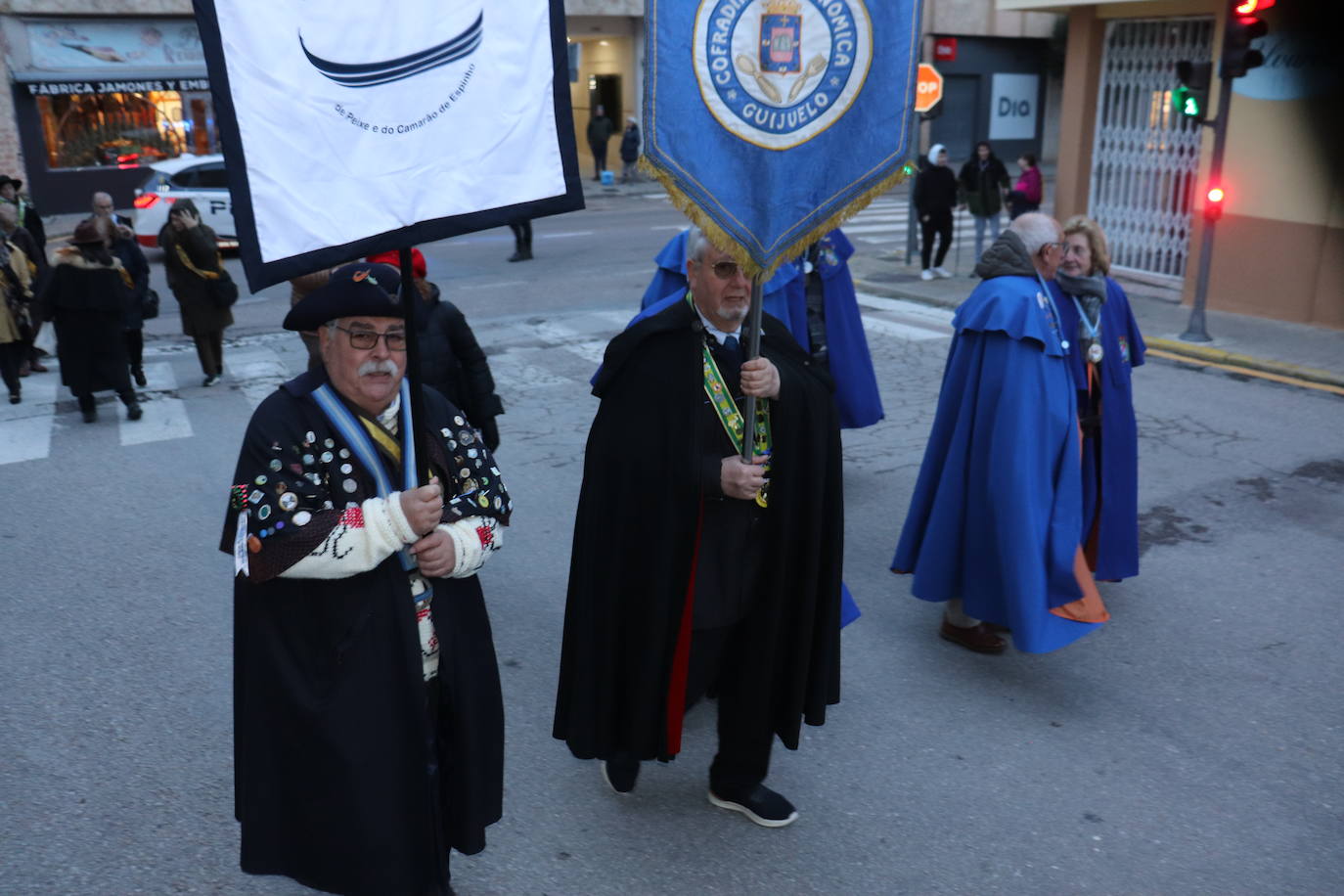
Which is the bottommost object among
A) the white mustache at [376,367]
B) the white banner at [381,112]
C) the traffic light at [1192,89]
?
the white mustache at [376,367]

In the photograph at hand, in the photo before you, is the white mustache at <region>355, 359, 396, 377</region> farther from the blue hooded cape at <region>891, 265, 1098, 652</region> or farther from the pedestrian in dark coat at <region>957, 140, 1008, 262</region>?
the pedestrian in dark coat at <region>957, 140, 1008, 262</region>

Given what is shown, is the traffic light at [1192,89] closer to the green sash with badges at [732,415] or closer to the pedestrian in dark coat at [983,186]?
the pedestrian in dark coat at [983,186]

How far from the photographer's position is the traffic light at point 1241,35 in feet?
35.1

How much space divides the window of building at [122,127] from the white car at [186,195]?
7.59 metres

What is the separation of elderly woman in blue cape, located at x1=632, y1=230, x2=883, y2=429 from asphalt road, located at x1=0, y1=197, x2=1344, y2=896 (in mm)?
563

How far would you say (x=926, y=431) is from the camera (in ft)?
28.9

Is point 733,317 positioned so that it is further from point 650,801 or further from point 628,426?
point 650,801

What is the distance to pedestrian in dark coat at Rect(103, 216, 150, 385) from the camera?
976cm

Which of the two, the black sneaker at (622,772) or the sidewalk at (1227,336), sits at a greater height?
the sidewalk at (1227,336)

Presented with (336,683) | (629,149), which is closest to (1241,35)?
(336,683)

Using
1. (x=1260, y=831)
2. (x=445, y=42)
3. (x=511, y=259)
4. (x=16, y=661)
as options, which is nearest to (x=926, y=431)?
(x=1260, y=831)

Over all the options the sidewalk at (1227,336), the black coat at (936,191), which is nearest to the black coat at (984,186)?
the black coat at (936,191)

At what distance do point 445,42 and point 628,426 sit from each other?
4.84ft

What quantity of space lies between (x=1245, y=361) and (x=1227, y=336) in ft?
3.80
